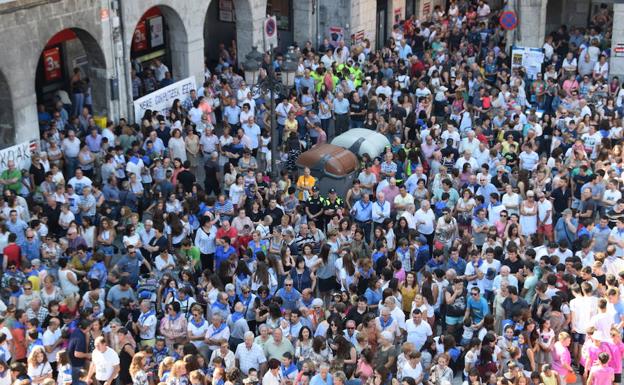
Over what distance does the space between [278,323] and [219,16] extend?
19.4 m

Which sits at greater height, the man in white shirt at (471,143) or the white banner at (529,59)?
the white banner at (529,59)

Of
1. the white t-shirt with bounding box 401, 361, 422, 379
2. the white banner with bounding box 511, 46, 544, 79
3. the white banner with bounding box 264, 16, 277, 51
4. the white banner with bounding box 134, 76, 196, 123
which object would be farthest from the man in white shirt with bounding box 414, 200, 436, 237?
the white banner with bounding box 264, 16, 277, 51

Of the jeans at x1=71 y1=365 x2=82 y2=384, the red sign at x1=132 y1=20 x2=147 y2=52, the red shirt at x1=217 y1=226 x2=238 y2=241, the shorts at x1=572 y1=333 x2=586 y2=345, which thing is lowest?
the shorts at x1=572 y1=333 x2=586 y2=345

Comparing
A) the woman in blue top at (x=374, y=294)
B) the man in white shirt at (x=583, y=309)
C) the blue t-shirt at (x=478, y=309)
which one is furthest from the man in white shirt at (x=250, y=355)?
the man in white shirt at (x=583, y=309)

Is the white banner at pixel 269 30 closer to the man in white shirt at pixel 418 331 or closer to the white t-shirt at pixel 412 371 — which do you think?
the man in white shirt at pixel 418 331

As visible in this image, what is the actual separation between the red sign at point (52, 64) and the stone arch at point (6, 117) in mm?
4555

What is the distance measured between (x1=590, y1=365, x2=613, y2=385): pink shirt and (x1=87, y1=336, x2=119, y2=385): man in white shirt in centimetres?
675

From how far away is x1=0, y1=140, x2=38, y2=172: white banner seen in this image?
70.2 ft

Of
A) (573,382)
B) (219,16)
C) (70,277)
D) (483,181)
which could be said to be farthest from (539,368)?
(219,16)

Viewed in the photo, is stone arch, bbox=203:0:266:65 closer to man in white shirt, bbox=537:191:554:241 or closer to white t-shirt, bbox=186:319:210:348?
man in white shirt, bbox=537:191:554:241

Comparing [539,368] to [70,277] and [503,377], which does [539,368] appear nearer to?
[503,377]

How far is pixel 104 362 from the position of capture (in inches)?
580

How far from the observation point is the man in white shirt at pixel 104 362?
14727 mm

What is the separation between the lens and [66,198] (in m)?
19.8
